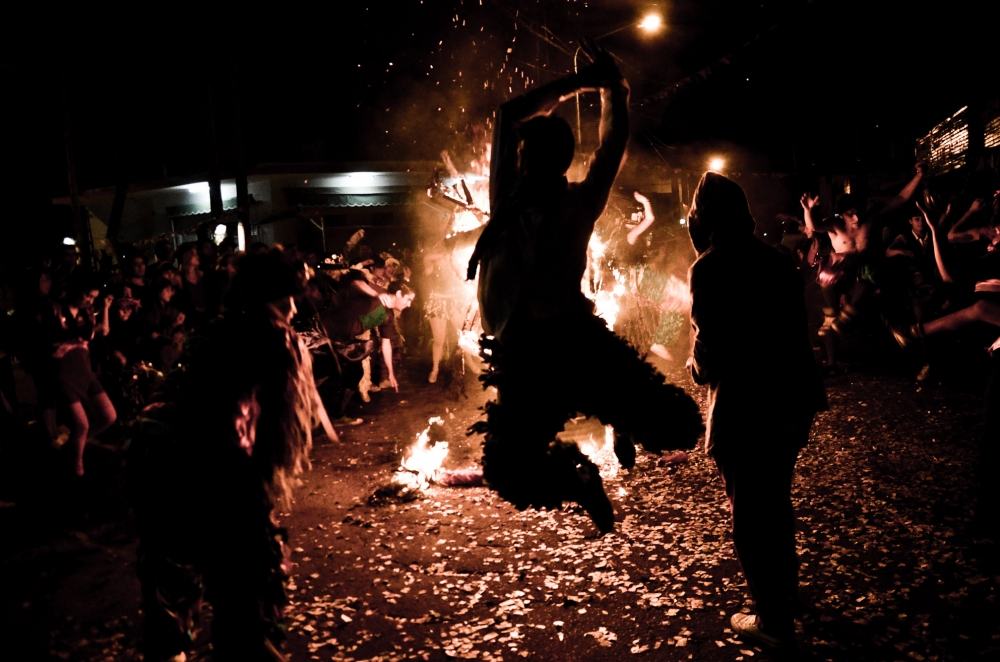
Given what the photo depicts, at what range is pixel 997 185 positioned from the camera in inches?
471

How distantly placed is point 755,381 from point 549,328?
3.19ft

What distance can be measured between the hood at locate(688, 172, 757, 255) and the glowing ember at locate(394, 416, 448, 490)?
12.3 ft

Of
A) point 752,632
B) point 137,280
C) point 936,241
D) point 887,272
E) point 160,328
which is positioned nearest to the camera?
point 752,632

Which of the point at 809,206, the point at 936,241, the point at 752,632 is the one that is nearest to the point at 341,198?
the point at 809,206

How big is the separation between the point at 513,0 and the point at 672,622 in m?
10.5

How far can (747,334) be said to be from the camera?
3.25 m

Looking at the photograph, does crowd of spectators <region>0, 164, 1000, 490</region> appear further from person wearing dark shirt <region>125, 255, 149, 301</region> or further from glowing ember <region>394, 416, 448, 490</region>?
glowing ember <region>394, 416, 448, 490</region>

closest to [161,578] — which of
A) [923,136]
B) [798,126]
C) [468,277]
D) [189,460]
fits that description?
[189,460]

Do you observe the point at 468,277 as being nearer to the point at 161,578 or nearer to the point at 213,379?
the point at 213,379

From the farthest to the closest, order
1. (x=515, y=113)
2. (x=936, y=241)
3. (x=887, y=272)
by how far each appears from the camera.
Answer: (x=887, y=272) < (x=936, y=241) < (x=515, y=113)

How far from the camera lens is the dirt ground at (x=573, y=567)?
3.72 metres

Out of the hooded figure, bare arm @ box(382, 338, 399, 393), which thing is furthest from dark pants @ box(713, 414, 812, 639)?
bare arm @ box(382, 338, 399, 393)

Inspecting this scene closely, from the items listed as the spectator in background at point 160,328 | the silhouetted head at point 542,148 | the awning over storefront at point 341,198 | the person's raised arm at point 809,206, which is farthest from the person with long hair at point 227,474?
the awning over storefront at point 341,198

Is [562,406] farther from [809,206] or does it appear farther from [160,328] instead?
[809,206]
